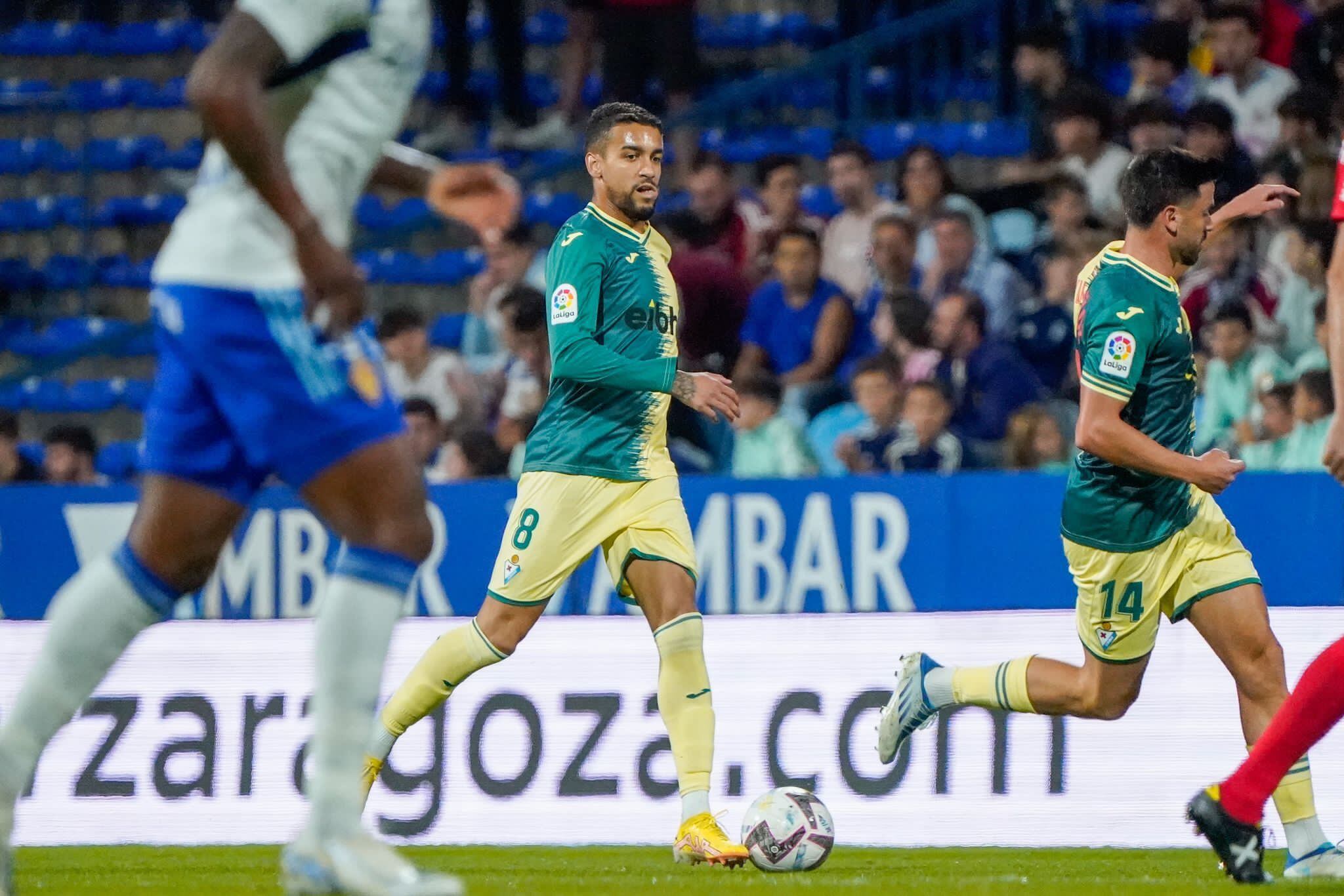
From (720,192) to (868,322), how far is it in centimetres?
127

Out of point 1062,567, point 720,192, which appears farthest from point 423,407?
point 1062,567

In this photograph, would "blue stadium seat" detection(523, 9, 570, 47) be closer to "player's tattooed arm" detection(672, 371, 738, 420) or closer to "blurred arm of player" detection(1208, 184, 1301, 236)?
"player's tattooed arm" detection(672, 371, 738, 420)

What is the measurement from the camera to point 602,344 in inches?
269

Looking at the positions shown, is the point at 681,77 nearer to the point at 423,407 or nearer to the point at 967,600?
the point at 423,407

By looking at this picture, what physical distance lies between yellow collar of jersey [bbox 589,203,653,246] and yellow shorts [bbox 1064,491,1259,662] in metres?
1.84

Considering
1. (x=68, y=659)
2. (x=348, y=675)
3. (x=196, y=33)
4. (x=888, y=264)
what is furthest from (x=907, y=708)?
(x=196, y=33)

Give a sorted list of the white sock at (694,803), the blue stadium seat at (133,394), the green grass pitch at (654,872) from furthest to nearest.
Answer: the blue stadium seat at (133,394)
the white sock at (694,803)
the green grass pitch at (654,872)

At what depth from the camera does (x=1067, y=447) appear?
10.3 metres

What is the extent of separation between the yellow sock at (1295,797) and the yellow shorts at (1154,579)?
1.84 feet

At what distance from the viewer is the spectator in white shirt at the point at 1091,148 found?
11773mm

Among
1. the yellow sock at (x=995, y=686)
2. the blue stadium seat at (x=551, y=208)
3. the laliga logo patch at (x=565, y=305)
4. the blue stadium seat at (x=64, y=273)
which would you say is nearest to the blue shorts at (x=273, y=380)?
the laliga logo patch at (x=565, y=305)

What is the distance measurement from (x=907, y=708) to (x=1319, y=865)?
1.51m

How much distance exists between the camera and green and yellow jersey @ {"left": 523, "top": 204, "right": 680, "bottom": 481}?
679 cm

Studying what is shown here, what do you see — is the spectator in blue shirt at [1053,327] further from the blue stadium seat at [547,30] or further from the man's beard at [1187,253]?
the blue stadium seat at [547,30]
